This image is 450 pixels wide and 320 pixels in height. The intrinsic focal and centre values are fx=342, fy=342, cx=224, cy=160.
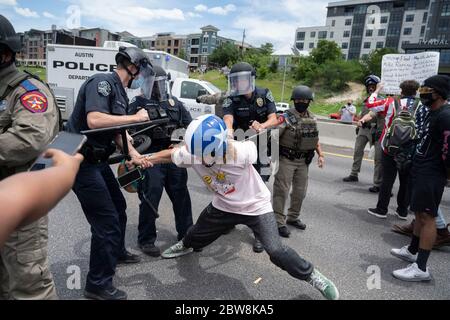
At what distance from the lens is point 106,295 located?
8.49 ft

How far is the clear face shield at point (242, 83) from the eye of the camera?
3686mm

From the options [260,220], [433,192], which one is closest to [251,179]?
[260,220]

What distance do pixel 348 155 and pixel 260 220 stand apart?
7883 millimetres

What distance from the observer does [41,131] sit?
1746mm

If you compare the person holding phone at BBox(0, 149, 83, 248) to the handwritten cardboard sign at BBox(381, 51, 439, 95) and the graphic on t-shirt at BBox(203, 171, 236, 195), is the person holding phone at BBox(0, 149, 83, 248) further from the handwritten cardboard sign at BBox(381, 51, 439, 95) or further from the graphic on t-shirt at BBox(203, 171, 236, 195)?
the handwritten cardboard sign at BBox(381, 51, 439, 95)

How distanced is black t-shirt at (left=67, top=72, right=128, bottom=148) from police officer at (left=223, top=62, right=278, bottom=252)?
4.48 feet

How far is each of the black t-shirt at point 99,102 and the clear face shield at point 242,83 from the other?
140cm

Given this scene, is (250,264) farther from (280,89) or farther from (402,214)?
(280,89)

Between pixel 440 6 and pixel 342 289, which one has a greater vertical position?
pixel 440 6

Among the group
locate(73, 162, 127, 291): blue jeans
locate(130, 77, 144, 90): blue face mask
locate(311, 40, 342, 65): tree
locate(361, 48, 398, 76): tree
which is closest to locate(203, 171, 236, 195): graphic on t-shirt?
locate(73, 162, 127, 291): blue jeans

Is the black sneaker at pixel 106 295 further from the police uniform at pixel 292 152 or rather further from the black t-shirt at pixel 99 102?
the police uniform at pixel 292 152

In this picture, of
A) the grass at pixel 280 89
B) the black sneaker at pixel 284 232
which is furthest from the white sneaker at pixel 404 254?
the grass at pixel 280 89

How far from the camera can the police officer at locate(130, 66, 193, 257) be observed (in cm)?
340
